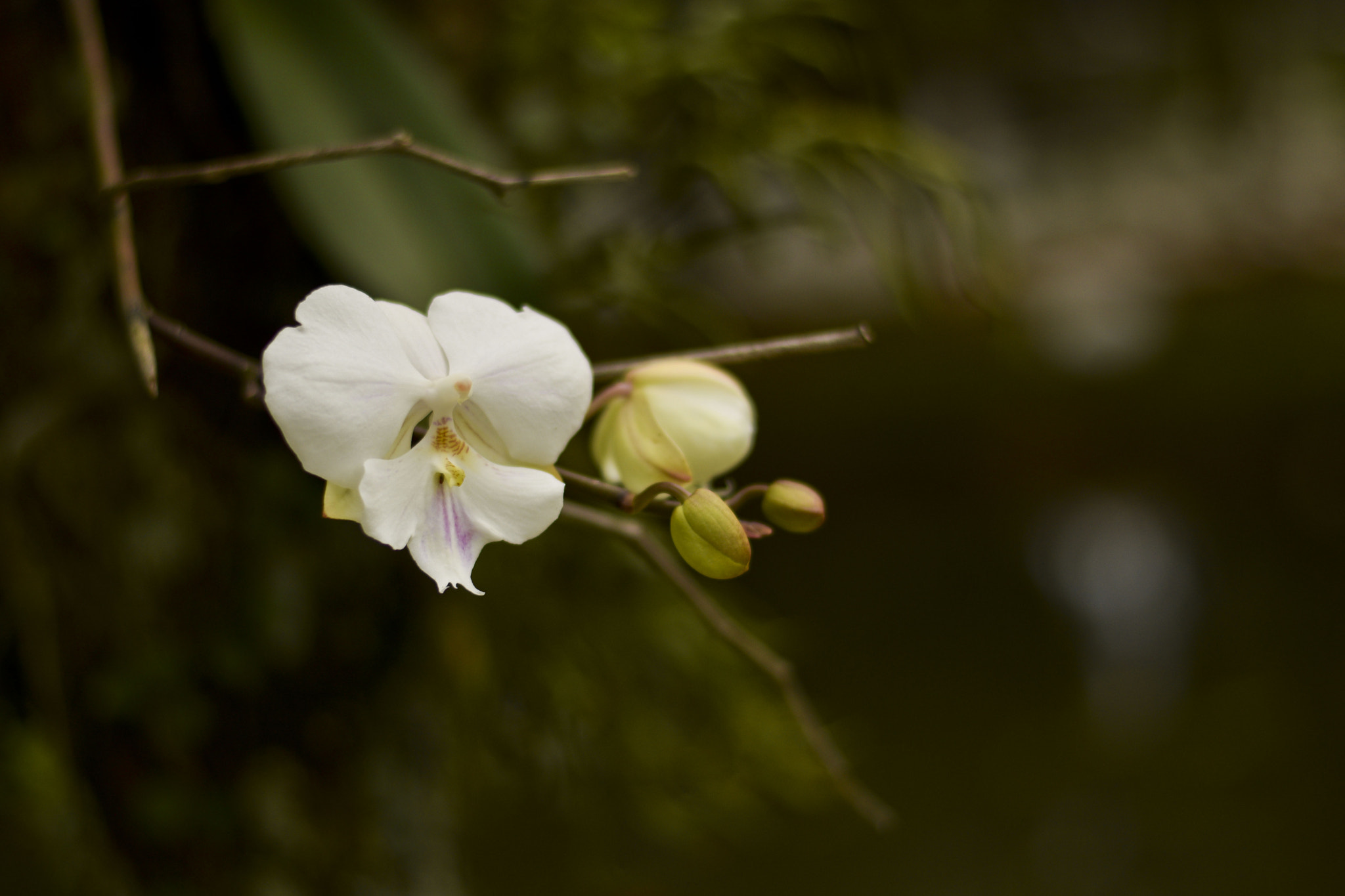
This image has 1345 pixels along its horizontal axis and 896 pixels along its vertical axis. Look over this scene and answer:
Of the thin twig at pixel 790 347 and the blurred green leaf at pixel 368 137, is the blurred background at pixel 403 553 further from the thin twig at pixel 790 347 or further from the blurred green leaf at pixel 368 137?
the thin twig at pixel 790 347

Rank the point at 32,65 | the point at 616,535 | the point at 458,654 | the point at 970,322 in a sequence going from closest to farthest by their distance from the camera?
the point at 616,535, the point at 32,65, the point at 458,654, the point at 970,322

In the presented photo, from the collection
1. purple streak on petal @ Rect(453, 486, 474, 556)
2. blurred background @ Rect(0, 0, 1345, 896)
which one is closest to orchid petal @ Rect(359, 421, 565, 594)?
purple streak on petal @ Rect(453, 486, 474, 556)

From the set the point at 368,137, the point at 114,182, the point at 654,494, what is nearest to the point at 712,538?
the point at 654,494

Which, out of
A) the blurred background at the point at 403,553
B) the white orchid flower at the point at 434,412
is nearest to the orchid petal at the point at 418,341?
the white orchid flower at the point at 434,412

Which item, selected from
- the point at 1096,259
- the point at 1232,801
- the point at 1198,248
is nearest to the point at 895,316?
the point at 1096,259

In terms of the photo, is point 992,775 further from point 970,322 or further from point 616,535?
point 616,535
